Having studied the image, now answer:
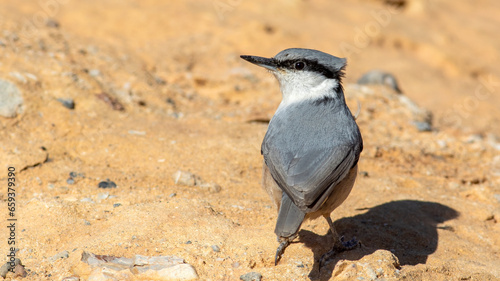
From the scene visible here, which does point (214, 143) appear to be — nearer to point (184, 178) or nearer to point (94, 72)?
point (184, 178)

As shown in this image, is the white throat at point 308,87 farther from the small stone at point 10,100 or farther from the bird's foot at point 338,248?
the small stone at point 10,100

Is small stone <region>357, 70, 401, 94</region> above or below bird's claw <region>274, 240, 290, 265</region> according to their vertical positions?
below

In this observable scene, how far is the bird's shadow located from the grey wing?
2.13 ft

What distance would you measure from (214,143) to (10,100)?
7.95ft

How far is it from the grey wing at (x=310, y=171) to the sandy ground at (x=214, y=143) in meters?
0.62

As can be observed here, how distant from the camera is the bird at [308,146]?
3.80m

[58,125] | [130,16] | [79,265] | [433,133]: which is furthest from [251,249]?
[130,16]

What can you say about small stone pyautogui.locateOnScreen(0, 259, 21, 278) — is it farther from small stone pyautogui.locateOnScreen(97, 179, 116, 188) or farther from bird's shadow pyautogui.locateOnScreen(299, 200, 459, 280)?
bird's shadow pyautogui.locateOnScreen(299, 200, 459, 280)

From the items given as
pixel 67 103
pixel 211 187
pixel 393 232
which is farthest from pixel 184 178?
pixel 393 232

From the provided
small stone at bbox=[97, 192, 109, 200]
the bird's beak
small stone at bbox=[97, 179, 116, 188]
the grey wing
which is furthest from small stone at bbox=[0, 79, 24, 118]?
the grey wing

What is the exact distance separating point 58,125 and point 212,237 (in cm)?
278

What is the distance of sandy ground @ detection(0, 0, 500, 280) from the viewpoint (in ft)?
13.7

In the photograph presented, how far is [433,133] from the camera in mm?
7699

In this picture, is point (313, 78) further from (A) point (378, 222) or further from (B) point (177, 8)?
(B) point (177, 8)
